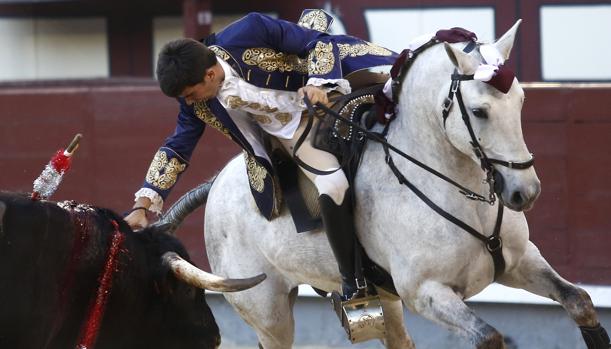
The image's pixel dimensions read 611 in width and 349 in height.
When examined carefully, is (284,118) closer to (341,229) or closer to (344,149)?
(344,149)

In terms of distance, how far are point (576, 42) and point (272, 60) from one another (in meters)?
4.25

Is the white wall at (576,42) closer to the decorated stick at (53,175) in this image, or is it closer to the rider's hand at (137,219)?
the rider's hand at (137,219)

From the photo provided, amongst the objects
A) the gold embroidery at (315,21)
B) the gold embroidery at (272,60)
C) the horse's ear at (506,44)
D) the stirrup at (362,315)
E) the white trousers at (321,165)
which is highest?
the gold embroidery at (315,21)

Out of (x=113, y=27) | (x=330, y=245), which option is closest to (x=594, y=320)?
(x=330, y=245)

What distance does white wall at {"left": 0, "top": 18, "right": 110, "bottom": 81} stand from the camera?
9836 mm

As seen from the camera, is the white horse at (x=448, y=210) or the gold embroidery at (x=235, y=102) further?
the gold embroidery at (x=235, y=102)

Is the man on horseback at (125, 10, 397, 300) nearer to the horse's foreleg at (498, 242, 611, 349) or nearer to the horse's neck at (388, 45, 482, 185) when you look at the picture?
the horse's neck at (388, 45, 482, 185)

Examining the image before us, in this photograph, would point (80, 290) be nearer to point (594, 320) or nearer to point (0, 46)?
point (594, 320)

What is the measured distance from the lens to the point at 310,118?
166 inches

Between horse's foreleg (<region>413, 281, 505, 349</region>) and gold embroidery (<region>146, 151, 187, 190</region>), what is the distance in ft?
3.55

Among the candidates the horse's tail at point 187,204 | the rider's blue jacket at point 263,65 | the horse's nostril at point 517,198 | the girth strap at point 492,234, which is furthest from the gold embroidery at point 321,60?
the horse's tail at point 187,204

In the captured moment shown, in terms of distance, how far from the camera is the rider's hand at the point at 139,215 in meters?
4.31

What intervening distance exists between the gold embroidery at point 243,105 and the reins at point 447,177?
0.15 m

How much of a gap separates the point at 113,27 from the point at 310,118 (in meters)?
5.94
